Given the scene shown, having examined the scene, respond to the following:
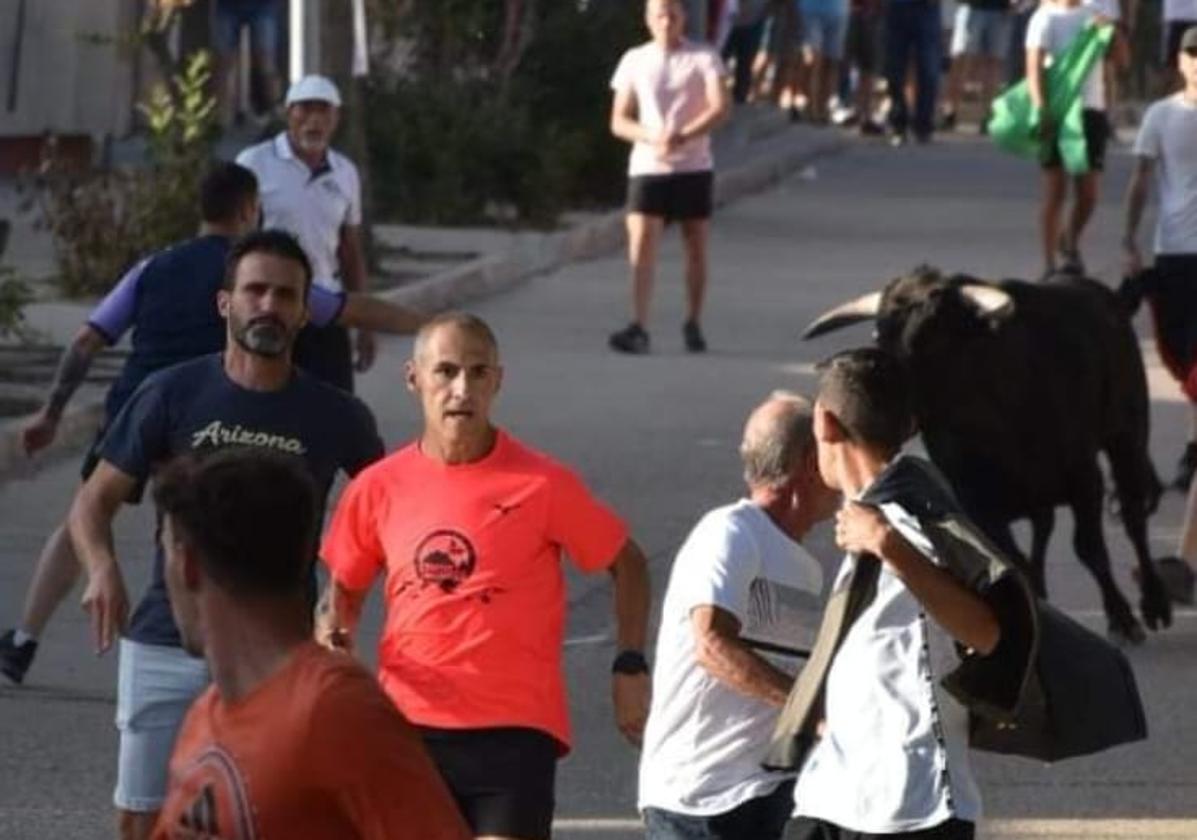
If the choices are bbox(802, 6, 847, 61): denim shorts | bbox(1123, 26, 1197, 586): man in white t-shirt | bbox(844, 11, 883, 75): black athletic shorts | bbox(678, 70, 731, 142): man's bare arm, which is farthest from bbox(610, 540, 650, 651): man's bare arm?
bbox(844, 11, 883, 75): black athletic shorts

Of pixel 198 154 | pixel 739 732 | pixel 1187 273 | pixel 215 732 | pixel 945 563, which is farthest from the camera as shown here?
pixel 198 154

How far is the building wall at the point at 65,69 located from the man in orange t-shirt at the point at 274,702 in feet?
65.6

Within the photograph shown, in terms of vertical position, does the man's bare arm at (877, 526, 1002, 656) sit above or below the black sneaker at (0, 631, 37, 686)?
above

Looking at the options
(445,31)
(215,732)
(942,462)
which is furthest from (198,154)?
(215,732)

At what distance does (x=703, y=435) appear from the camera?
15.3 m

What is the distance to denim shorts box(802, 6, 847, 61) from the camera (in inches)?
1249

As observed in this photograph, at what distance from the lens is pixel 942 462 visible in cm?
1085

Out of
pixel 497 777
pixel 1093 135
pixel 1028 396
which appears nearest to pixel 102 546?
pixel 497 777

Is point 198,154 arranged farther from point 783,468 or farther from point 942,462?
point 783,468

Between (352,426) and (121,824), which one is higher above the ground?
(352,426)

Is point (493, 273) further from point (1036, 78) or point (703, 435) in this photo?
point (703, 435)

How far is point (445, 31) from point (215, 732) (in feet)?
64.7

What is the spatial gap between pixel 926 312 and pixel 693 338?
24.5ft

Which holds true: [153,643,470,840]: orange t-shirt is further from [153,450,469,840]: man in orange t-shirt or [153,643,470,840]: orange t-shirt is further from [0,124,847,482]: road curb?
[0,124,847,482]: road curb
